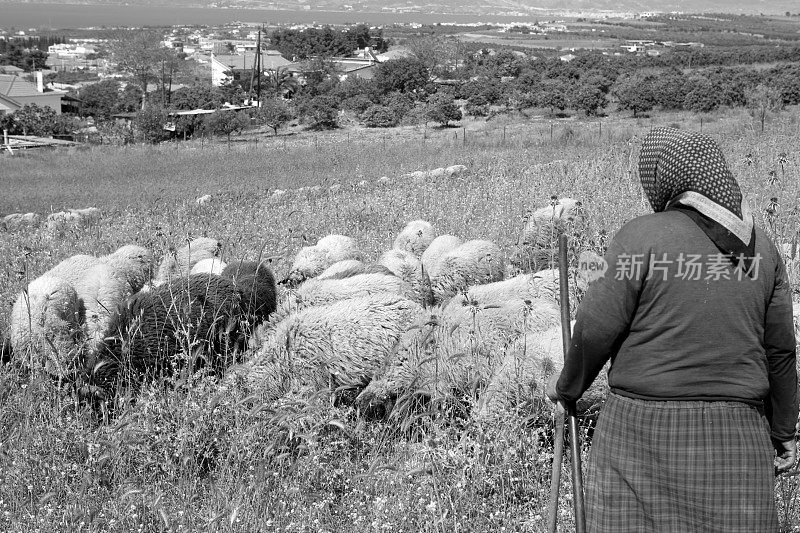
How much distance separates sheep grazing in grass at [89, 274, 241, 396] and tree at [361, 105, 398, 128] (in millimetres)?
40058

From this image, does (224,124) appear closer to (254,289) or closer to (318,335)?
(254,289)

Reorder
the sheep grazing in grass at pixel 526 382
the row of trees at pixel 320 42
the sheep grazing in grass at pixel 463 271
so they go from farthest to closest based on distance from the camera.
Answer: the row of trees at pixel 320 42
the sheep grazing in grass at pixel 463 271
the sheep grazing in grass at pixel 526 382

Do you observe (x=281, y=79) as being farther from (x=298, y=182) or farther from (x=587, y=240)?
A: (x=587, y=240)

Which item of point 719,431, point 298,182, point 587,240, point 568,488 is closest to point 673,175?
point 719,431

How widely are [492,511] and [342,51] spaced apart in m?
116

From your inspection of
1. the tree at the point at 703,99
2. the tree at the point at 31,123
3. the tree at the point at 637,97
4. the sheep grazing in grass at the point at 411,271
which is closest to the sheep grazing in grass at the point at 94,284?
the sheep grazing in grass at the point at 411,271

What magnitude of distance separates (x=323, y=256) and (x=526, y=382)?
4.50 meters

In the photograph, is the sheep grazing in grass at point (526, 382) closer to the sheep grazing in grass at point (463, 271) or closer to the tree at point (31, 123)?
the sheep grazing in grass at point (463, 271)

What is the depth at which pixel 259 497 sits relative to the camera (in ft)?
13.1

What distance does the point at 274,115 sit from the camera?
47.2m

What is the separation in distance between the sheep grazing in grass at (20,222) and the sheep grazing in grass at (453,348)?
42.0 feet

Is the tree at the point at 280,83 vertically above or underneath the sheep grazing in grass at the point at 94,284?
underneath

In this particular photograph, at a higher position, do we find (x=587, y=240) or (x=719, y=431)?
(x=719, y=431)

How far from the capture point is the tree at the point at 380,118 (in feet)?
150
